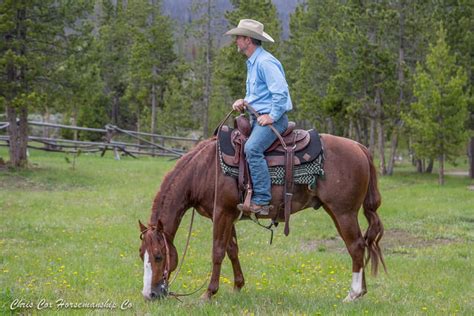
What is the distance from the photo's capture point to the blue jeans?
7.25m

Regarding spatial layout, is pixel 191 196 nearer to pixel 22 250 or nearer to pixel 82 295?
pixel 82 295

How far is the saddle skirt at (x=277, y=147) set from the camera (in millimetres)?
7434

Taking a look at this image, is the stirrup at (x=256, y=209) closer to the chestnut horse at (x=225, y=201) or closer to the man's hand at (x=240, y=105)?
the chestnut horse at (x=225, y=201)

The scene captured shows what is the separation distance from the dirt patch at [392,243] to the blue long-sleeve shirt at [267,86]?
555cm

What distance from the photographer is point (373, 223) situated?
307 inches

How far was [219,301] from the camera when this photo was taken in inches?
282

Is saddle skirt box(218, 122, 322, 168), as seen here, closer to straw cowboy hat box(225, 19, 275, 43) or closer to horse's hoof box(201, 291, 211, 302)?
straw cowboy hat box(225, 19, 275, 43)

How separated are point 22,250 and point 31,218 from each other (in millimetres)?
4145

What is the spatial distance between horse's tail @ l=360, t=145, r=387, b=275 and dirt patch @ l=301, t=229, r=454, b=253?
4440mm

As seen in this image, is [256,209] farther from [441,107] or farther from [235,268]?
[441,107]

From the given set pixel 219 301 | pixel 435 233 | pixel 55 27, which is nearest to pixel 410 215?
pixel 435 233

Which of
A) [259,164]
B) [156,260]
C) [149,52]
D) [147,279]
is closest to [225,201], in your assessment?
[259,164]

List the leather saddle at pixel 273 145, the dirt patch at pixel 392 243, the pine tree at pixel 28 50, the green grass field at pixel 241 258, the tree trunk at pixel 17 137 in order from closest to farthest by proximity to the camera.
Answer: the green grass field at pixel 241 258 → the leather saddle at pixel 273 145 → the dirt patch at pixel 392 243 → the pine tree at pixel 28 50 → the tree trunk at pixel 17 137

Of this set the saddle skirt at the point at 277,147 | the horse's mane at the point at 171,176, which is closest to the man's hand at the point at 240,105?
the saddle skirt at the point at 277,147
